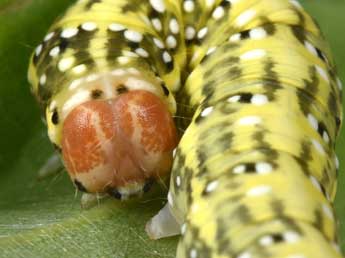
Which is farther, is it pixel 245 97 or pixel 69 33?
pixel 69 33

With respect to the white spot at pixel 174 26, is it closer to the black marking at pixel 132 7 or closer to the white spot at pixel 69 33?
the black marking at pixel 132 7

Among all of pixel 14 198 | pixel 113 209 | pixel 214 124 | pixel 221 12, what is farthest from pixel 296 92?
pixel 14 198

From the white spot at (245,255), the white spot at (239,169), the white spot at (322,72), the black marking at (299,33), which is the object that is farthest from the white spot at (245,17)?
the white spot at (245,255)

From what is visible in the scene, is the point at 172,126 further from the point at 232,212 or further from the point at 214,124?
the point at 232,212

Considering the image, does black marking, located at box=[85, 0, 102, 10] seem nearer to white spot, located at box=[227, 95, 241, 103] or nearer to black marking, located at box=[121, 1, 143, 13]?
black marking, located at box=[121, 1, 143, 13]

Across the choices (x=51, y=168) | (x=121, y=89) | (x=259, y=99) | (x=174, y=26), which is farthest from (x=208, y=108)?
(x=51, y=168)

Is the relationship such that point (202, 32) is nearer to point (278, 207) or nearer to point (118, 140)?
point (118, 140)
